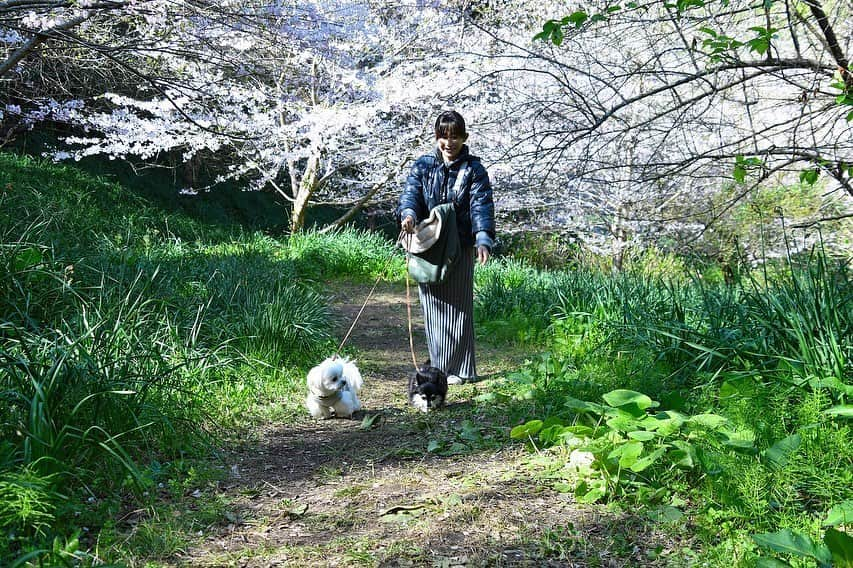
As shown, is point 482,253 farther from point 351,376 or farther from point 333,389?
point 333,389

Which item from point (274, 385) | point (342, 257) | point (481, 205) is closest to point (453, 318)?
point (481, 205)

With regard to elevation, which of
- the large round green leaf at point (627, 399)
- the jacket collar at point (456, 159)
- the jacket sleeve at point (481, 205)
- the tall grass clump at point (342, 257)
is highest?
the jacket collar at point (456, 159)

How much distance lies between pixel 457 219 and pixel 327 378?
1.38 m

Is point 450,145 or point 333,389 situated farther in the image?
point 450,145

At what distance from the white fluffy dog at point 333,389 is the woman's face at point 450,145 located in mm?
1490

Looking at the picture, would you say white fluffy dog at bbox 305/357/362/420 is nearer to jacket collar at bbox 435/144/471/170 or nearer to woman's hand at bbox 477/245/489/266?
woman's hand at bbox 477/245/489/266

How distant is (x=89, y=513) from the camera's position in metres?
2.54

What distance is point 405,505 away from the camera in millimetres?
2766

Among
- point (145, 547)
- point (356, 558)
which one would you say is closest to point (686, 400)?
point (356, 558)

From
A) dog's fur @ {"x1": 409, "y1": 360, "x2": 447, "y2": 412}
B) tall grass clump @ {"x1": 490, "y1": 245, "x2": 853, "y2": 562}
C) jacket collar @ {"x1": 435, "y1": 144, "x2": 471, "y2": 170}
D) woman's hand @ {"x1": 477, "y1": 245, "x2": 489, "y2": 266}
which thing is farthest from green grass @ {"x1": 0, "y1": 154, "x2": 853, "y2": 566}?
jacket collar @ {"x1": 435, "y1": 144, "x2": 471, "y2": 170}

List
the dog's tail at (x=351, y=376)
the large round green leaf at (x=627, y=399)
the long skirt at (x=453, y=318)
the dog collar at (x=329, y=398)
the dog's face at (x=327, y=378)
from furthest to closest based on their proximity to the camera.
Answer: the long skirt at (x=453, y=318) < the dog's tail at (x=351, y=376) < the dog collar at (x=329, y=398) < the dog's face at (x=327, y=378) < the large round green leaf at (x=627, y=399)

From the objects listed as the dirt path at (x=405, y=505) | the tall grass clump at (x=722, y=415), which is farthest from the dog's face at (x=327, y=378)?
the tall grass clump at (x=722, y=415)

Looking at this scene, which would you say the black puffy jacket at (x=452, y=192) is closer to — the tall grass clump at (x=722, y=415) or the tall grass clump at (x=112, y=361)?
the tall grass clump at (x=722, y=415)

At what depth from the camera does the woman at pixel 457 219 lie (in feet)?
14.6
